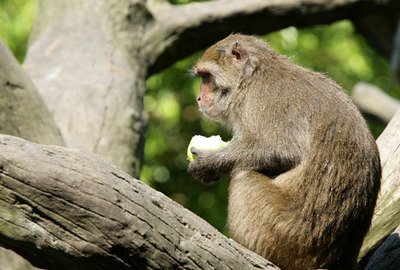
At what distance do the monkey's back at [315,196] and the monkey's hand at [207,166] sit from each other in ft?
0.87

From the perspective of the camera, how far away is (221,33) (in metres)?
9.42

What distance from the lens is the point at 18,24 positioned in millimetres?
14258

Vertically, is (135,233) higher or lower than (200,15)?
higher

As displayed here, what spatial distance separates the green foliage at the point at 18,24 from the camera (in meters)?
14.3

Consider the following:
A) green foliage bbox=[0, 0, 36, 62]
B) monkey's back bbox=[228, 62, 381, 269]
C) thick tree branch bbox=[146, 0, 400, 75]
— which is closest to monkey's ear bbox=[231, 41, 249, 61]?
monkey's back bbox=[228, 62, 381, 269]

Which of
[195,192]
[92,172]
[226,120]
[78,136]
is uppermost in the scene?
[92,172]

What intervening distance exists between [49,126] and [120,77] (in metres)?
1.29

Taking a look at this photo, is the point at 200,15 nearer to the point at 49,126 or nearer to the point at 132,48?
the point at 132,48

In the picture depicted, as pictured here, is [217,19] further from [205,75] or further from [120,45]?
[205,75]

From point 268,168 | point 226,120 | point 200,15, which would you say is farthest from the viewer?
point 200,15

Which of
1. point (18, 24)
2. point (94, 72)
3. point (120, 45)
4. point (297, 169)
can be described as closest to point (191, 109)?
point (18, 24)

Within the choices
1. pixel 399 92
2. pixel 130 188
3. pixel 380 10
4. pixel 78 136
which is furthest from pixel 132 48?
pixel 399 92

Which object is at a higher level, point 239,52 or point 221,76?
point 239,52

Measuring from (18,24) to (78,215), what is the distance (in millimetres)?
10420
